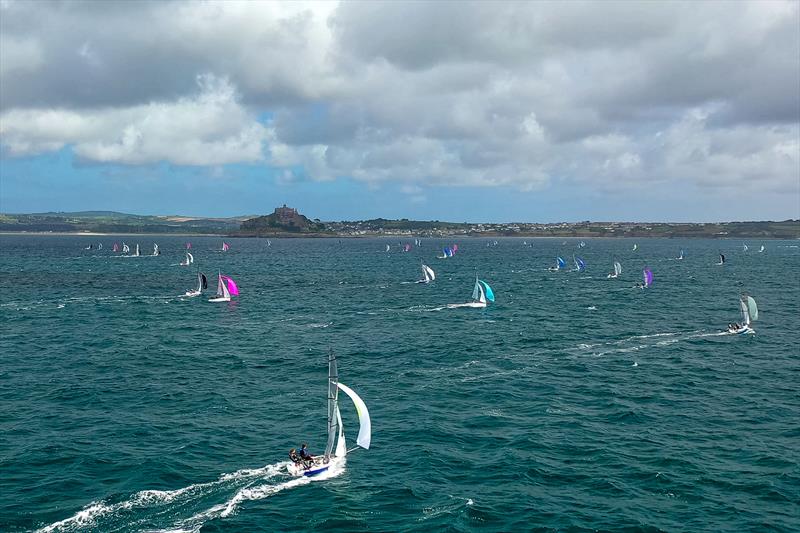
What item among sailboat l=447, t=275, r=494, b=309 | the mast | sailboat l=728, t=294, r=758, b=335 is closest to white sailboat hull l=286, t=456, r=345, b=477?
the mast

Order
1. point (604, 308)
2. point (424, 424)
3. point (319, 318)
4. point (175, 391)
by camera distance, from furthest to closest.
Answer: point (604, 308) < point (319, 318) < point (175, 391) < point (424, 424)

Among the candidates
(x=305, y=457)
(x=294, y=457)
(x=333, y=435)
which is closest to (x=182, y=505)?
(x=294, y=457)

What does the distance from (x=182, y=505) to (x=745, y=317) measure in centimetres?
7523

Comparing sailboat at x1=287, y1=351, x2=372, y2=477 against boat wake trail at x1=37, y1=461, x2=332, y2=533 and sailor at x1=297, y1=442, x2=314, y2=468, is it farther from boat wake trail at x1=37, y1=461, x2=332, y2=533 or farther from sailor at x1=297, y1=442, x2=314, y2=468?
boat wake trail at x1=37, y1=461, x2=332, y2=533

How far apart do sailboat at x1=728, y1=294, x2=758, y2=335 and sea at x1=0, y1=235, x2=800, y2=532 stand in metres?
2.72

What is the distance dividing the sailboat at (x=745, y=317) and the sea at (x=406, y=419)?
2.72 meters

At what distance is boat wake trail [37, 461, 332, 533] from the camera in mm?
30594

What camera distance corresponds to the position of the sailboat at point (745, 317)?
81000 millimetres

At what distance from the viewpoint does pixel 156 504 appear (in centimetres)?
3281

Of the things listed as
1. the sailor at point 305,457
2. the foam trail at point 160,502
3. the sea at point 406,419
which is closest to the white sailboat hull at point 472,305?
→ the sea at point 406,419

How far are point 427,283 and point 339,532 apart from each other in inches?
4379

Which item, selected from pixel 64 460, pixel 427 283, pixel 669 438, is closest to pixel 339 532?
pixel 64 460

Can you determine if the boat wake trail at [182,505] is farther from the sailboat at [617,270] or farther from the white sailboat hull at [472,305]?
the sailboat at [617,270]

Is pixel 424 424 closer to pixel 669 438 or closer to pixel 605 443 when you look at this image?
pixel 605 443
